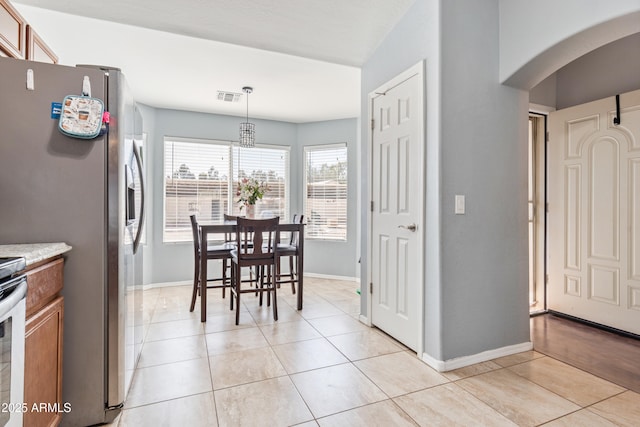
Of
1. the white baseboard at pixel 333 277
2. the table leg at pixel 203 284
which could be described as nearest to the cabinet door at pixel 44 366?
the table leg at pixel 203 284

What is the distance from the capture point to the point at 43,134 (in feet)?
5.12

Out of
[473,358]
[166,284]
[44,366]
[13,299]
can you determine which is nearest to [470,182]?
[473,358]

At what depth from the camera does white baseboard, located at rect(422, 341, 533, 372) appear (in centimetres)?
219

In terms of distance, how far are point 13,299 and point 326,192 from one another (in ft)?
14.6

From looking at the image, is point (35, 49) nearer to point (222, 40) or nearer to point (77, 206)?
point (222, 40)

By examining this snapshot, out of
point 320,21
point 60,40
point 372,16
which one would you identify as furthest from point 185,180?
point 372,16

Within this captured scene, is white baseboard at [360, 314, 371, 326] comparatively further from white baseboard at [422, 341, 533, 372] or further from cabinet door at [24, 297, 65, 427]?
cabinet door at [24, 297, 65, 427]

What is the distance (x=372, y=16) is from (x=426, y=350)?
2.56m

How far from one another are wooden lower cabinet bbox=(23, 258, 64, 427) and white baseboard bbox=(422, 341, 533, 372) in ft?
6.90

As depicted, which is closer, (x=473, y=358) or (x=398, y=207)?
(x=473, y=358)

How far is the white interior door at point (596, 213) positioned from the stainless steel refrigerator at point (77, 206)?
12.4 feet

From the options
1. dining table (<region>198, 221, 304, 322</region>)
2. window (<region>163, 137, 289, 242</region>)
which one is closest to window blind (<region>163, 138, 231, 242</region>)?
window (<region>163, 137, 289, 242</region>)

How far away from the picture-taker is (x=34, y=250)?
1.33 metres

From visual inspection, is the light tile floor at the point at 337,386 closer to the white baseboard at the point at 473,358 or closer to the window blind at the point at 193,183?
the white baseboard at the point at 473,358
